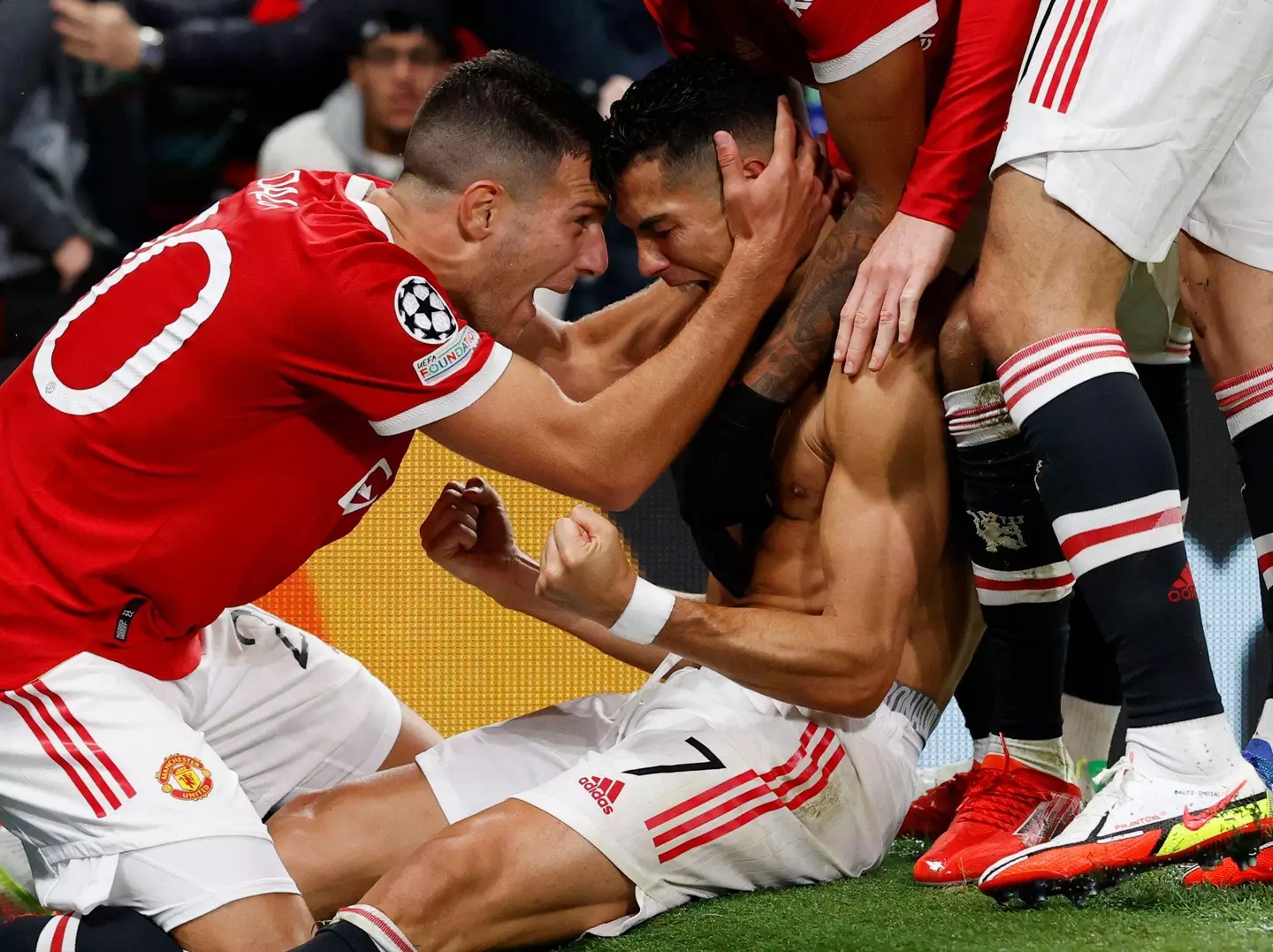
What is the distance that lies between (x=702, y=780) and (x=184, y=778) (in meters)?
0.76

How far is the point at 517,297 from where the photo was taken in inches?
95.3

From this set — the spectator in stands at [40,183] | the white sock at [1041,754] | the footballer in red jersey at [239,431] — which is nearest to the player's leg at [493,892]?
the footballer in red jersey at [239,431]

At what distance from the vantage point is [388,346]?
6.73ft

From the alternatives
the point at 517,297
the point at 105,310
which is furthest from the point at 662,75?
the point at 105,310

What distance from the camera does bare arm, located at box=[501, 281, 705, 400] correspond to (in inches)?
114

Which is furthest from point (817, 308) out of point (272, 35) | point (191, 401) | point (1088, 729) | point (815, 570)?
point (272, 35)

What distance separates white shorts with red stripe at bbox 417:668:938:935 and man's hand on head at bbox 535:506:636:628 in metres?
0.29

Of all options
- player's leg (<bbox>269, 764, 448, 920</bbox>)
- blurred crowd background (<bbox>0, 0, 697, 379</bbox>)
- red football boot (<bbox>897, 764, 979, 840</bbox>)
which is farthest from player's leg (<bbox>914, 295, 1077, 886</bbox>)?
blurred crowd background (<bbox>0, 0, 697, 379</bbox>)

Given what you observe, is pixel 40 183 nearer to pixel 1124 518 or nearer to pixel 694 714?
pixel 694 714

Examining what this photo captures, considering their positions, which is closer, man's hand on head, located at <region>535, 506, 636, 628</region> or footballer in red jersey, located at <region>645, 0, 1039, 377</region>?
man's hand on head, located at <region>535, 506, 636, 628</region>

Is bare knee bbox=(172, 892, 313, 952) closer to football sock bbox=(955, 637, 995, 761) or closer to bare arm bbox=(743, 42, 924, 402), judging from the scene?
bare arm bbox=(743, 42, 924, 402)

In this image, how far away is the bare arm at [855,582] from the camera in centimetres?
217

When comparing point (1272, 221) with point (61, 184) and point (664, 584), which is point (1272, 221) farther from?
point (61, 184)

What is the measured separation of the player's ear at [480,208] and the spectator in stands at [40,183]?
97.4 inches
